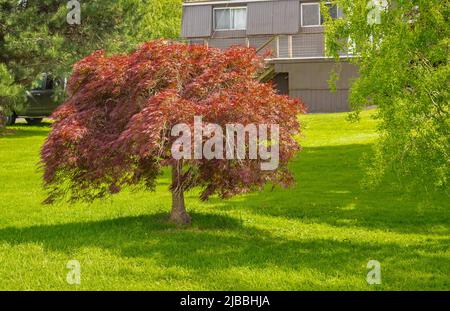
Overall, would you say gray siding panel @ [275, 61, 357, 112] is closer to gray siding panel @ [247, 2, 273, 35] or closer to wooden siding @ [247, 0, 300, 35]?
wooden siding @ [247, 0, 300, 35]

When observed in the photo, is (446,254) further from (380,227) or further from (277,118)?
(277,118)

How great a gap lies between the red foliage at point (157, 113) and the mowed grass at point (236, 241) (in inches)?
31.3

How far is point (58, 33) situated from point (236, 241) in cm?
2148

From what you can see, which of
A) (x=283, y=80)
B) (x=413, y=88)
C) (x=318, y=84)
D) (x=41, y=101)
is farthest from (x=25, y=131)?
(x=413, y=88)

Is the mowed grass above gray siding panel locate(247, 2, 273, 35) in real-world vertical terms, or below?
below

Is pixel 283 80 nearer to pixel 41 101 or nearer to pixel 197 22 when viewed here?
pixel 197 22

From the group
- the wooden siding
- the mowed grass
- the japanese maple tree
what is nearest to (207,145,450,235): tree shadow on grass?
the mowed grass

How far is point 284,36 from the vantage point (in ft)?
129

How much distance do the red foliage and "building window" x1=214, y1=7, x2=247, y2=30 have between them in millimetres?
31494

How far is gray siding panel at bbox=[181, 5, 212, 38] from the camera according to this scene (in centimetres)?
4244

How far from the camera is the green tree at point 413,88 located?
9109 millimetres

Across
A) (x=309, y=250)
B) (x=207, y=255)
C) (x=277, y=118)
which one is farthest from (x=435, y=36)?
(x=207, y=255)

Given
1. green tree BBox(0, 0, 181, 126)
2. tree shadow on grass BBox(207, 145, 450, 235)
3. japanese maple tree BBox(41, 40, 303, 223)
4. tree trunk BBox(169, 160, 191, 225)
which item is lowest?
tree shadow on grass BBox(207, 145, 450, 235)

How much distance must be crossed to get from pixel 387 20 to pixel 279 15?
30737 millimetres
